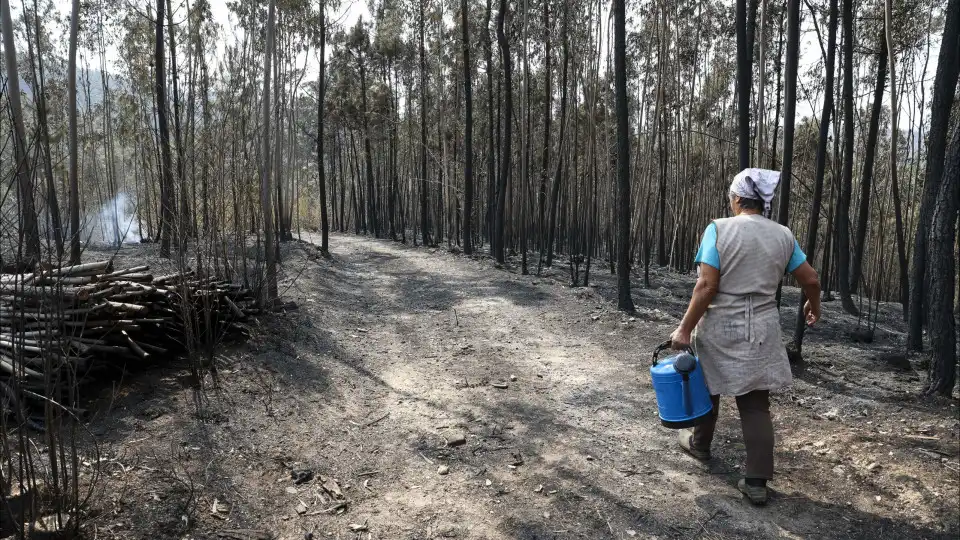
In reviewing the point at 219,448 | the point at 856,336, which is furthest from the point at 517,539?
the point at 856,336

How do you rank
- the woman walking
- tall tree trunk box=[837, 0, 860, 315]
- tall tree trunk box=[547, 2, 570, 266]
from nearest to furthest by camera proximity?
the woman walking < tall tree trunk box=[837, 0, 860, 315] < tall tree trunk box=[547, 2, 570, 266]

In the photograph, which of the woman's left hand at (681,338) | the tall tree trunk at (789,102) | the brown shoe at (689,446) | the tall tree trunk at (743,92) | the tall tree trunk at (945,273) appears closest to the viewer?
the woman's left hand at (681,338)

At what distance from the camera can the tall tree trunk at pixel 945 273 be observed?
12.7 ft

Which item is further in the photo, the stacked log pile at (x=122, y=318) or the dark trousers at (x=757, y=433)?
the stacked log pile at (x=122, y=318)

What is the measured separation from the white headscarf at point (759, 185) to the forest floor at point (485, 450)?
4.99 ft

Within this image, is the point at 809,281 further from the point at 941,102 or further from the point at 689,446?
the point at 941,102

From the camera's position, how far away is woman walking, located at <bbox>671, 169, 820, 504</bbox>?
2848 millimetres

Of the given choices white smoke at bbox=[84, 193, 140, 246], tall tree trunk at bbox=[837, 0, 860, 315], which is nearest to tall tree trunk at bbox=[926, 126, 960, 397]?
tall tree trunk at bbox=[837, 0, 860, 315]

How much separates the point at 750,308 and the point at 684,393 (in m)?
0.57

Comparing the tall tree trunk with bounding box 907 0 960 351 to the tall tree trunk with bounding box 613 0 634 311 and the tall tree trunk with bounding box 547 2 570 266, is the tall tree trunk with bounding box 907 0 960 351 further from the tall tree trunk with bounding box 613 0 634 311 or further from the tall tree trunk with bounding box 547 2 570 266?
the tall tree trunk with bounding box 547 2 570 266

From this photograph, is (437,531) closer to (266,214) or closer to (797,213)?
(266,214)

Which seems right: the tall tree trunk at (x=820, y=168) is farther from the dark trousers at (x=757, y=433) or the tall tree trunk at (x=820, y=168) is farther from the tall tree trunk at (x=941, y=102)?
the dark trousers at (x=757, y=433)

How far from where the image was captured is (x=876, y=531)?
260 cm

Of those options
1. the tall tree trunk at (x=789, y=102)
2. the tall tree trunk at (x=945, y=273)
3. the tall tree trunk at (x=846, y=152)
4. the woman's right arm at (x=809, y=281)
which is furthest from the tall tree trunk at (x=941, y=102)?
the tall tree trunk at (x=846, y=152)
